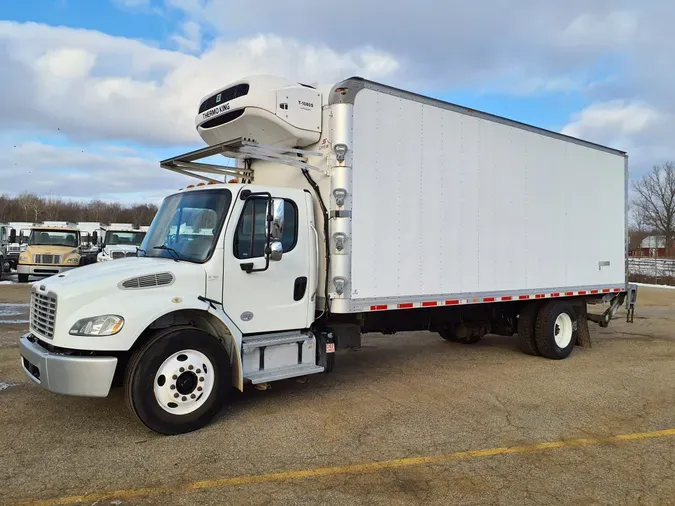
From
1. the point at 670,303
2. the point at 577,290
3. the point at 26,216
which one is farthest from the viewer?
the point at 26,216

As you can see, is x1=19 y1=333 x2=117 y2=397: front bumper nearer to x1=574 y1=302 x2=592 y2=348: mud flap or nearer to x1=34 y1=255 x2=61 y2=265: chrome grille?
x1=574 y1=302 x2=592 y2=348: mud flap

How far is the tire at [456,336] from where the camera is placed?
29.7 ft

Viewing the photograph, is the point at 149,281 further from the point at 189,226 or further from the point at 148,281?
the point at 189,226

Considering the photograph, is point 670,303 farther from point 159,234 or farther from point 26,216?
point 26,216

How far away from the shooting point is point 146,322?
5.00 metres

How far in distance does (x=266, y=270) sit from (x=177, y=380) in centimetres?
147

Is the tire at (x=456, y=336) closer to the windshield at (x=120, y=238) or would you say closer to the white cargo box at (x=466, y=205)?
the white cargo box at (x=466, y=205)

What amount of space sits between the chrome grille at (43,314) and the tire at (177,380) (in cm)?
82

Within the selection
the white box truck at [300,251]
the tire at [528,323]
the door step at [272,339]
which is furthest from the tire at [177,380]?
the tire at [528,323]

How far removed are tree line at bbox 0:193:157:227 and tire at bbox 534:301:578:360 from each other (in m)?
75.6

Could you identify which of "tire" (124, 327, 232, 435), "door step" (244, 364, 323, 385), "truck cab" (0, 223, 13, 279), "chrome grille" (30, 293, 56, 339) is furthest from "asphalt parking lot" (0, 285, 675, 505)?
"truck cab" (0, 223, 13, 279)

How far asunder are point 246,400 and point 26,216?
89913 millimetres

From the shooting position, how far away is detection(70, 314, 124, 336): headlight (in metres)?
4.81

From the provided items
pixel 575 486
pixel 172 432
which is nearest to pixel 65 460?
pixel 172 432
